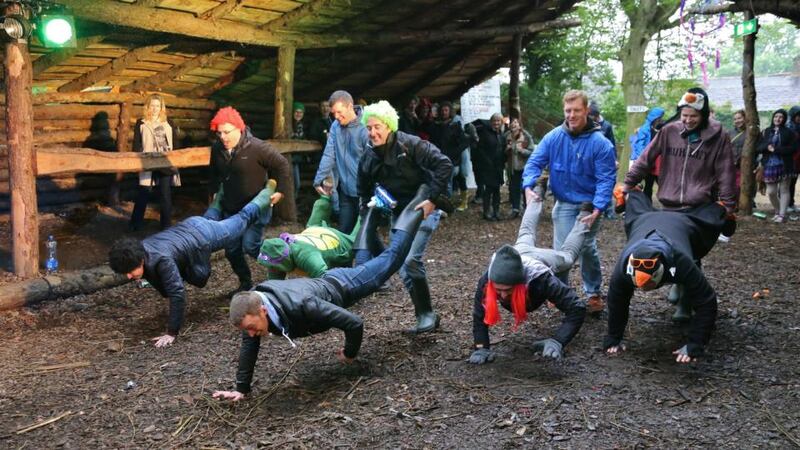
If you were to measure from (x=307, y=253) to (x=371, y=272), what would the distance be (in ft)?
2.83

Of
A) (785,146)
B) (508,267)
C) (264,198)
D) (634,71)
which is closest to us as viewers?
(508,267)

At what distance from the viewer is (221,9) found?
29.3 feet

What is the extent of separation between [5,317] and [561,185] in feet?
18.0

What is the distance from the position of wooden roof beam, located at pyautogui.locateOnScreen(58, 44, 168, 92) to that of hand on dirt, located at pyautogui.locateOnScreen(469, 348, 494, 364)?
7.40 m

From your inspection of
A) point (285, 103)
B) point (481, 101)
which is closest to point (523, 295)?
point (285, 103)

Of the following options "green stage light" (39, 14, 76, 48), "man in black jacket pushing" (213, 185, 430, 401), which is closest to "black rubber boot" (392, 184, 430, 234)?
"man in black jacket pushing" (213, 185, 430, 401)

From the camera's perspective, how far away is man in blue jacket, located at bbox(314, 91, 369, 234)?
7340mm

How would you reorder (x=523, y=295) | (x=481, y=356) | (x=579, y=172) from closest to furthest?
1. (x=523, y=295)
2. (x=481, y=356)
3. (x=579, y=172)

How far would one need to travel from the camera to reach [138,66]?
1065 cm

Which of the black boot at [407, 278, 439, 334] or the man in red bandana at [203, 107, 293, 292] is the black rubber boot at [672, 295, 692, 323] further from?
the man in red bandana at [203, 107, 293, 292]

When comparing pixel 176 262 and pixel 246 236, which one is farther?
pixel 246 236

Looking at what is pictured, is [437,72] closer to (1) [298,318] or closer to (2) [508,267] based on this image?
(2) [508,267]

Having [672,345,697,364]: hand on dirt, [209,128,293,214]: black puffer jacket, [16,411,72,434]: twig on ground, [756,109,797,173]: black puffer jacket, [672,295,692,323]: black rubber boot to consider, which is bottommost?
[16,411,72,434]: twig on ground

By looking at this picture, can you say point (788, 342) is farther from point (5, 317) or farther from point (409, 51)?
point (409, 51)
